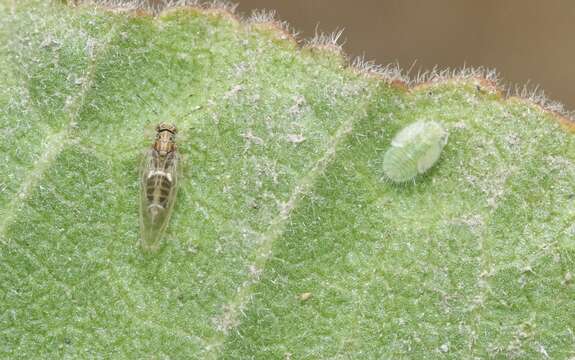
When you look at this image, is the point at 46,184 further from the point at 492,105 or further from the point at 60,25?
the point at 492,105

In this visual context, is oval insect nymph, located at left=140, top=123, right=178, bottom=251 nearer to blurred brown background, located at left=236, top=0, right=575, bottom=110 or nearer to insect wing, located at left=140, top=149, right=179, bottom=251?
insect wing, located at left=140, top=149, right=179, bottom=251

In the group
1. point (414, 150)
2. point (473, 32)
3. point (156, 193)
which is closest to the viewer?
point (414, 150)

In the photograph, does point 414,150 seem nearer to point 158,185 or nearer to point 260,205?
point 260,205

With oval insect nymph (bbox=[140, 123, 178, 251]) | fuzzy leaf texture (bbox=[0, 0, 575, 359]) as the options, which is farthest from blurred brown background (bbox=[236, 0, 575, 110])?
oval insect nymph (bbox=[140, 123, 178, 251])

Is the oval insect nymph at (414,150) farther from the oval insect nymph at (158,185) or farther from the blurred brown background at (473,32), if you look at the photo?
the blurred brown background at (473,32)

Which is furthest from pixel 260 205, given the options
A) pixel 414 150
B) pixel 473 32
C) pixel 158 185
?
pixel 473 32

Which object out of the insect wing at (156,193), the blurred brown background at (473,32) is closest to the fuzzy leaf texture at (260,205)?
the insect wing at (156,193)

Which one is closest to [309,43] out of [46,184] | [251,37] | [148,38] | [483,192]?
[251,37]
